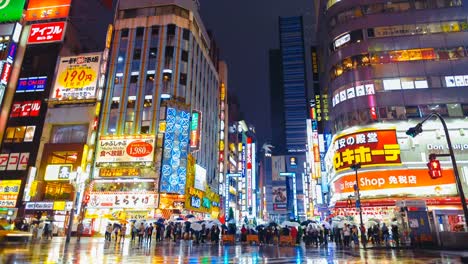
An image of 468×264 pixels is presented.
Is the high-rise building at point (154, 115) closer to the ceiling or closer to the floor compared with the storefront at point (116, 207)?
closer to the ceiling

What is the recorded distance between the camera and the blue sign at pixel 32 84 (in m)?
47.8

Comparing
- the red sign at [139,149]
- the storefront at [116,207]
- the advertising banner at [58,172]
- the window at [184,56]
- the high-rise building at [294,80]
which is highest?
the high-rise building at [294,80]

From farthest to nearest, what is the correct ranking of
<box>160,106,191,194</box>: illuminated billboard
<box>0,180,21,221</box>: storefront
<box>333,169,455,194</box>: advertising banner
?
<box>0,180,21,221</box>: storefront < <box>160,106,191,194</box>: illuminated billboard < <box>333,169,455,194</box>: advertising banner

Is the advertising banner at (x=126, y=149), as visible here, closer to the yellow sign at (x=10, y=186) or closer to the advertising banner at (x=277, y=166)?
the yellow sign at (x=10, y=186)

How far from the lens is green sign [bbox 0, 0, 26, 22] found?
45.6 meters

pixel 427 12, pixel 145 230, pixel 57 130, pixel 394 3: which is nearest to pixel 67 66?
pixel 57 130

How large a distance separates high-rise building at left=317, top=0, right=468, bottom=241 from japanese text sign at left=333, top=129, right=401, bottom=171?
0.10 meters

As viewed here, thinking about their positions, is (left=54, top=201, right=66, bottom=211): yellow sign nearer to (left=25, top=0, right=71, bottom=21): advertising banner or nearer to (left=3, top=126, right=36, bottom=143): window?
(left=3, top=126, right=36, bottom=143): window

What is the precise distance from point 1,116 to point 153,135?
2267 centimetres

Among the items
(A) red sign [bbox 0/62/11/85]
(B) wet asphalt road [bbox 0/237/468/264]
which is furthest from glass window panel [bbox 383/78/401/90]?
(A) red sign [bbox 0/62/11/85]

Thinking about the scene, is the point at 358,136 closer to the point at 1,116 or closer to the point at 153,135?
the point at 153,135

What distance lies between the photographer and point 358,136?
114 ft

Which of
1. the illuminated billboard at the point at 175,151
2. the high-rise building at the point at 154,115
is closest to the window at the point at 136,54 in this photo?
the high-rise building at the point at 154,115

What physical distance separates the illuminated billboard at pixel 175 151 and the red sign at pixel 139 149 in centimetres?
202
